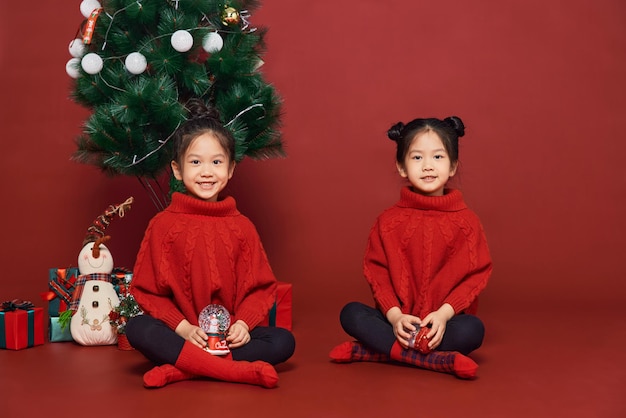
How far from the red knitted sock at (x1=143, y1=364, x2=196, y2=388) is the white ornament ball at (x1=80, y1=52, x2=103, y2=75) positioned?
1.31m

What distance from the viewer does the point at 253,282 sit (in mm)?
2846

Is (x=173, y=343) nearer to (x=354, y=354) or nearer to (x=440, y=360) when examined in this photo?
(x=354, y=354)

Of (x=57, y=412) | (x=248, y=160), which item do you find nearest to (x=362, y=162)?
(x=248, y=160)

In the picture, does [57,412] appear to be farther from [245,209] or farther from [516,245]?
[516,245]

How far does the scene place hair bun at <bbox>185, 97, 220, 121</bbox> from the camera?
3033mm

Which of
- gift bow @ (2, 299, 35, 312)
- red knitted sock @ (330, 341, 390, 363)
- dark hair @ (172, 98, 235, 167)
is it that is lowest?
red knitted sock @ (330, 341, 390, 363)

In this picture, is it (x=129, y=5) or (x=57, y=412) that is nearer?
(x=57, y=412)

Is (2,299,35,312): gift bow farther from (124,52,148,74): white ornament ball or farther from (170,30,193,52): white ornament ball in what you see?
(170,30,193,52): white ornament ball

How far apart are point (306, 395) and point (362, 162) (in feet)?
6.61

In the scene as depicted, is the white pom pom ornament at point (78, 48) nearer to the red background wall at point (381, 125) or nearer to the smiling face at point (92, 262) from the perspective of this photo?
the smiling face at point (92, 262)

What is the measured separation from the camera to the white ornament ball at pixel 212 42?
3330 mm

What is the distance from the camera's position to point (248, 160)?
4.23 meters

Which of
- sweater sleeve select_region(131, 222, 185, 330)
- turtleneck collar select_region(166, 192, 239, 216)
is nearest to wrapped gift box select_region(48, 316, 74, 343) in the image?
sweater sleeve select_region(131, 222, 185, 330)

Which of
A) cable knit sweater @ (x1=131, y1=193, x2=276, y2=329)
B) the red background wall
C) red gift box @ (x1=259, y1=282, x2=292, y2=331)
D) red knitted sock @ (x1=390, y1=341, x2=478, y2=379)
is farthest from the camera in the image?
the red background wall
